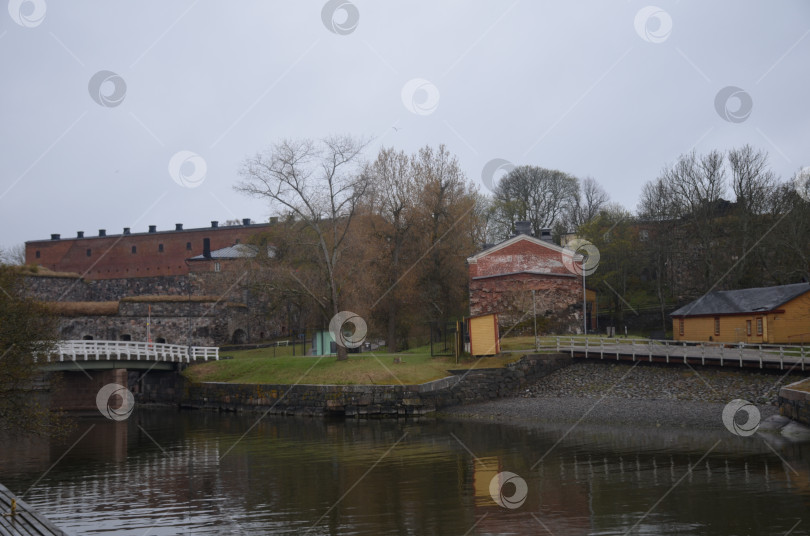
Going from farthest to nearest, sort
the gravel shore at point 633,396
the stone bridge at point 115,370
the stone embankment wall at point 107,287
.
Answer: the stone embankment wall at point 107,287 < the stone bridge at point 115,370 < the gravel shore at point 633,396

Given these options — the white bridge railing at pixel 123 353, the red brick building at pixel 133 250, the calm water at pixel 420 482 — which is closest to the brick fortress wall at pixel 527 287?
the white bridge railing at pixel 123 353

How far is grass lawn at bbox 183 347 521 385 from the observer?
36.6 metres

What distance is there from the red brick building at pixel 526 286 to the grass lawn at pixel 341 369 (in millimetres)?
6291

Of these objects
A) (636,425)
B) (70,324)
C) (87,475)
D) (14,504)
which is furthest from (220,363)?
(14,504)

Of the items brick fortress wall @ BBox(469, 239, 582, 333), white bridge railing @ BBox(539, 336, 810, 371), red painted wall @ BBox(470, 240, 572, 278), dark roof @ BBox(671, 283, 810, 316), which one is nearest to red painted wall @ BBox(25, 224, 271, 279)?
brick fortress wall @ BBox(469, 239, 582, 333)

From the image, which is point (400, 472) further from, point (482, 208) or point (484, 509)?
point (482, 208)

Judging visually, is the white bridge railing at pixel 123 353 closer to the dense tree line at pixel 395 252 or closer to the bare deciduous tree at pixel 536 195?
the dense tree line at pixel 395 252

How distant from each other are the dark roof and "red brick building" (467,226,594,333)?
7144mm

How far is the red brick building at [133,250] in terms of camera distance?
86.3m

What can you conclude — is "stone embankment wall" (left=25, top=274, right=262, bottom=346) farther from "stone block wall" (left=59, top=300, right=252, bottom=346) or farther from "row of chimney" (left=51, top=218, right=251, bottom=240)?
"row of chimney" (left=51, top=218, right=251, bottom=240)

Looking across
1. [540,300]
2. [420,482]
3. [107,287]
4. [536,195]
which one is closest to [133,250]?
[107,287]

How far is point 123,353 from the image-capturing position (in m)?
43.9

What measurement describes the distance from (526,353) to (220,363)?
Result: 1932 cm

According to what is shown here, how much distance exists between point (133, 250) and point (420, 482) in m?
78.4
